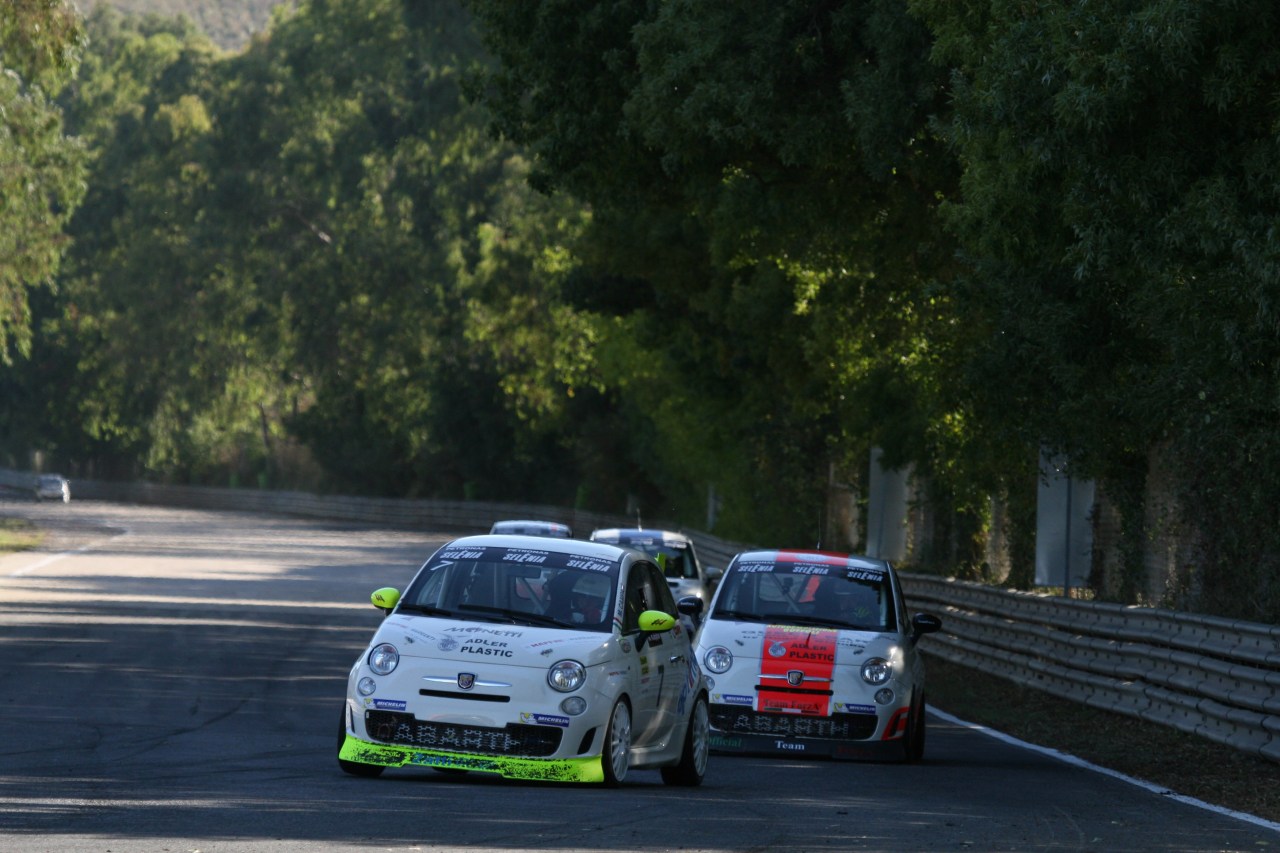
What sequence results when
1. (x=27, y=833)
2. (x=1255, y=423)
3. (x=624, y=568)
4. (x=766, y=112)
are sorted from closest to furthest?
(x=27, y=833) < (x=624, y=568) < (x=1255, y=423) < (x=766, y=112)


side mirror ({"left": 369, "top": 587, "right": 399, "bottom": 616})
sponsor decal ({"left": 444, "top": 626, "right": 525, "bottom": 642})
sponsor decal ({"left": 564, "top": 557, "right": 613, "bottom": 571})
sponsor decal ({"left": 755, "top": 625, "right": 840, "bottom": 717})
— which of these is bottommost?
sponsor decal ({"left": 755, "top": 625, "right": 840, "bottom": 717})

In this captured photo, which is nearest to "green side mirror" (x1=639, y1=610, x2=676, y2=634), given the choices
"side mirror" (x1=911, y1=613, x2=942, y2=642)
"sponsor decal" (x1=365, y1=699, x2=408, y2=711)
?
"sponsor decal" (x1=365, y1=699, x2=408, y2=711)

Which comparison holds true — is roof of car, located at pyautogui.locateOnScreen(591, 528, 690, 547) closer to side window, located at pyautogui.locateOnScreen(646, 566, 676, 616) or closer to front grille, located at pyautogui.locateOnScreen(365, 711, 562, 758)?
side window, located at pyautogui.locateOnScreen(646, 566, 676, 616)

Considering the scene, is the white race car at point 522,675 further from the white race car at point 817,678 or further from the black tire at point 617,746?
the white race car at point 817,678

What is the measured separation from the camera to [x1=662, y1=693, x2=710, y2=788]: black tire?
13.0 m

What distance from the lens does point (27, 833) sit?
31.6ft

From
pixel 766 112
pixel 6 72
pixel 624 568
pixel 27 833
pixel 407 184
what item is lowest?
pixel 27 833

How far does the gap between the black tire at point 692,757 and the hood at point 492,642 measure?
1.15m

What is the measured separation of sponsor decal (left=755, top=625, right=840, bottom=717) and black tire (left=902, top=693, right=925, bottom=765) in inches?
23.6

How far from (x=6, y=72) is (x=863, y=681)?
3196 centimetres

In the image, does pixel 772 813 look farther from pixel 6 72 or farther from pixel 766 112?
pixel 6 72

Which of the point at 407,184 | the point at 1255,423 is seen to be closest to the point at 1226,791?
the point at 1255,423

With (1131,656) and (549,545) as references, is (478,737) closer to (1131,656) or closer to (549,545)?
(549,545)

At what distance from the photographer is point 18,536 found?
55531mm
